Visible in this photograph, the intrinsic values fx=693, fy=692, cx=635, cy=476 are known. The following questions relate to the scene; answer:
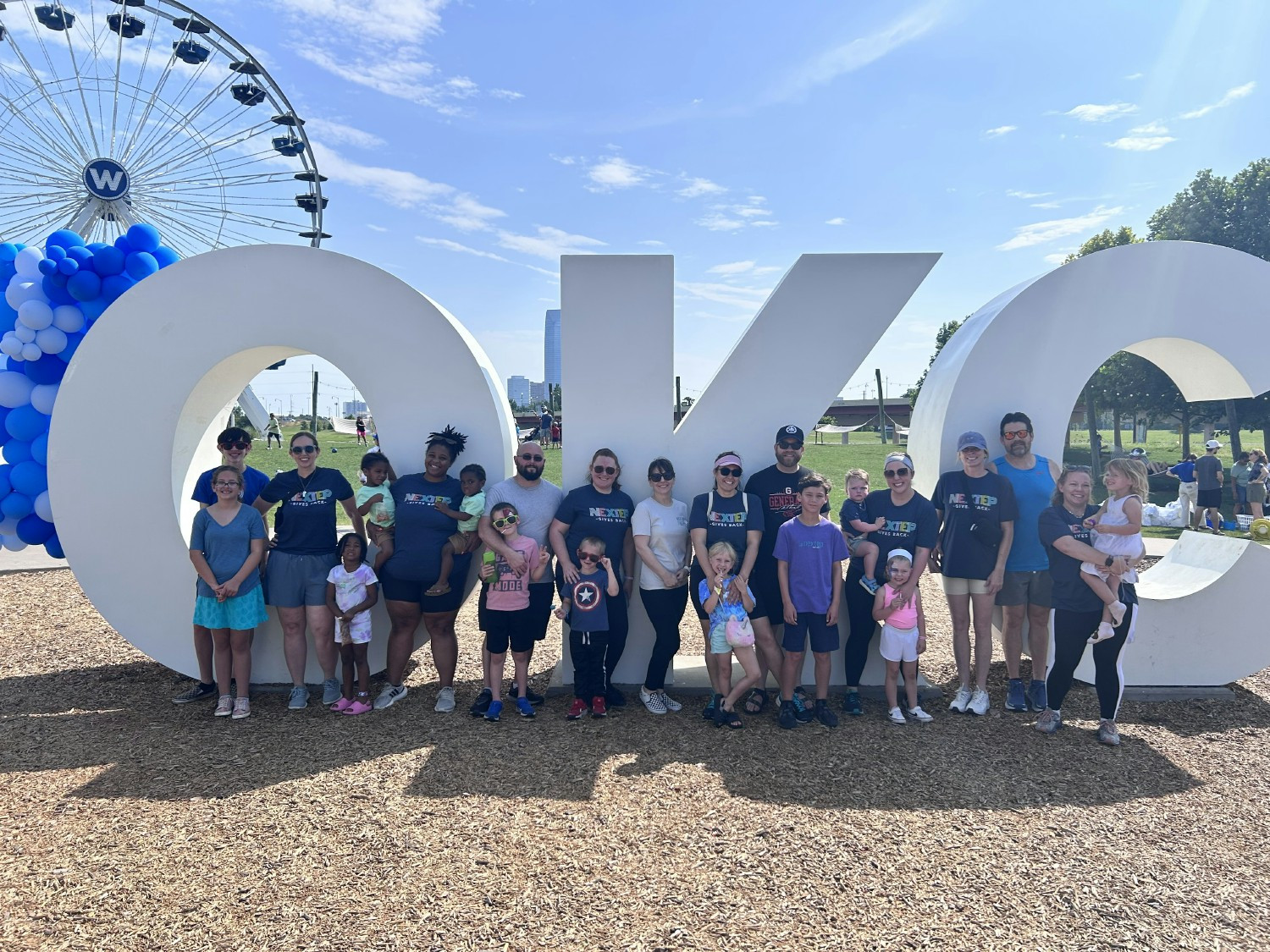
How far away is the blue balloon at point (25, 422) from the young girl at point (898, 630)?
726 centimetres

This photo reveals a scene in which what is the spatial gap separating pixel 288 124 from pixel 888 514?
15.2 meters

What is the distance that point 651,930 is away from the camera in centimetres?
264

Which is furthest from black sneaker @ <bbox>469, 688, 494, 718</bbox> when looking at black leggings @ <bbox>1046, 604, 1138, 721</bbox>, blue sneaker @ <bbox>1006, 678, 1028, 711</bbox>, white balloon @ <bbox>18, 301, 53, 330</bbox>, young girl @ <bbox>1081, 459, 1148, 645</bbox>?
white balloon @ <bbox>18, 301, 53, 330</bbox>

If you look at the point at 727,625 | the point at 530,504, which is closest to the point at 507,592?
the point at 530,504

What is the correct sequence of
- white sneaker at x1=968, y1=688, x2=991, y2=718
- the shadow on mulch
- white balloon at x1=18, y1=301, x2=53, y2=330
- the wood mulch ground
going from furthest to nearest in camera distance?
1. white balloon at x1=18, y1=301, x2=53, y2=330
2. white sneaker at x1=968, y1=688, x2=991, y2=718
3. the shadow on mulch
4. the wood mulch ground

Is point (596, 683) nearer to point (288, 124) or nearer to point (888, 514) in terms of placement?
point (888, 514)

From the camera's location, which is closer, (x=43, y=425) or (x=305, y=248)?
(x=305, y=248)

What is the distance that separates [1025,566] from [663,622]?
257 centimetres

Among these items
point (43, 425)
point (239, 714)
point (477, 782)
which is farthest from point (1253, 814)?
point (43, 425)

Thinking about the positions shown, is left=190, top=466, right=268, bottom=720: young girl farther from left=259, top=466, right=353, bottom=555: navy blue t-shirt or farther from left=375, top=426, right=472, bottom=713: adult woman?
left=375, top=426, right=472, bottom=713: adult woman

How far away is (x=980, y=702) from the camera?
4.81m

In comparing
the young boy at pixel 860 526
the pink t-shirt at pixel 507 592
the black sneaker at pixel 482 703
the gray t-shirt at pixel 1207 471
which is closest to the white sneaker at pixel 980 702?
the young boy at pixel 860 526

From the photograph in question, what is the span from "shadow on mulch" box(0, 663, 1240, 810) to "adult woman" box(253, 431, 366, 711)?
0.53m

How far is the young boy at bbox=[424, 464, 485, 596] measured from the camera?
4723 mm
